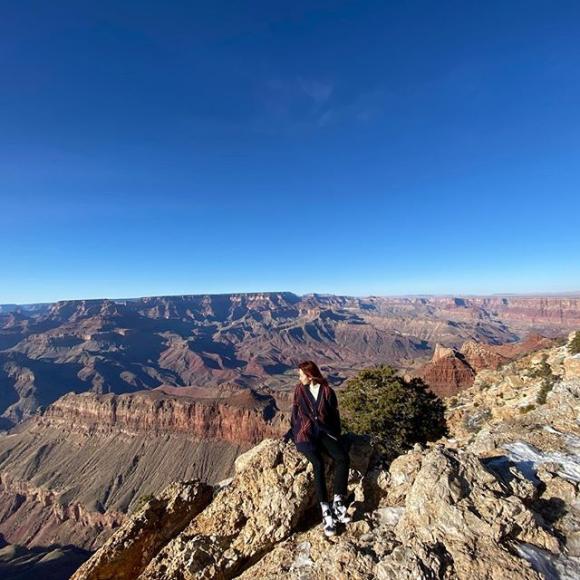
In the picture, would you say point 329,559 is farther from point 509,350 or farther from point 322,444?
point 509,350

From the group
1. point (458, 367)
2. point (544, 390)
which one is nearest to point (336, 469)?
point (544, 390)

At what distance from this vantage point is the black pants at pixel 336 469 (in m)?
6.58

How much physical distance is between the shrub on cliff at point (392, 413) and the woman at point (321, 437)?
15.3 metres

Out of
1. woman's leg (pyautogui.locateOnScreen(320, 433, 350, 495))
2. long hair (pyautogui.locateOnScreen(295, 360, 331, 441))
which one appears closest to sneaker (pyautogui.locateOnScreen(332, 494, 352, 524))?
woman's leg (pyautogui.locateOnScreen(320, 433, 350, 495))

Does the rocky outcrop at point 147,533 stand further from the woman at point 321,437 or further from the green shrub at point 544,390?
the green shrub at point 544,390

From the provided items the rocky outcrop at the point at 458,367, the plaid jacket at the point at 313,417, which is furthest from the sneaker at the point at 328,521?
the rocky outcrop at the point at 458,367

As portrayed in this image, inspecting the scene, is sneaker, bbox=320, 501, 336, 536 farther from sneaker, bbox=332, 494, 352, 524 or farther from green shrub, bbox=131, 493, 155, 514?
green shrub, bbox=131, 493, 155, 514

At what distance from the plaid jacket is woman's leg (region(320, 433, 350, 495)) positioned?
0.48 feet

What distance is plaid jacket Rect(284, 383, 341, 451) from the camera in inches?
264

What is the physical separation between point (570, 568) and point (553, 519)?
1.44 m

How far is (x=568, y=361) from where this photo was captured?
916 inches

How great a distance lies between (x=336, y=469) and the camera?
6688 millimetres

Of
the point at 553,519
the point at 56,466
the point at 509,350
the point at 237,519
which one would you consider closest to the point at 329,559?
the point at 237,519

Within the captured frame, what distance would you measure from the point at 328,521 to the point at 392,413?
1739 centimetres
